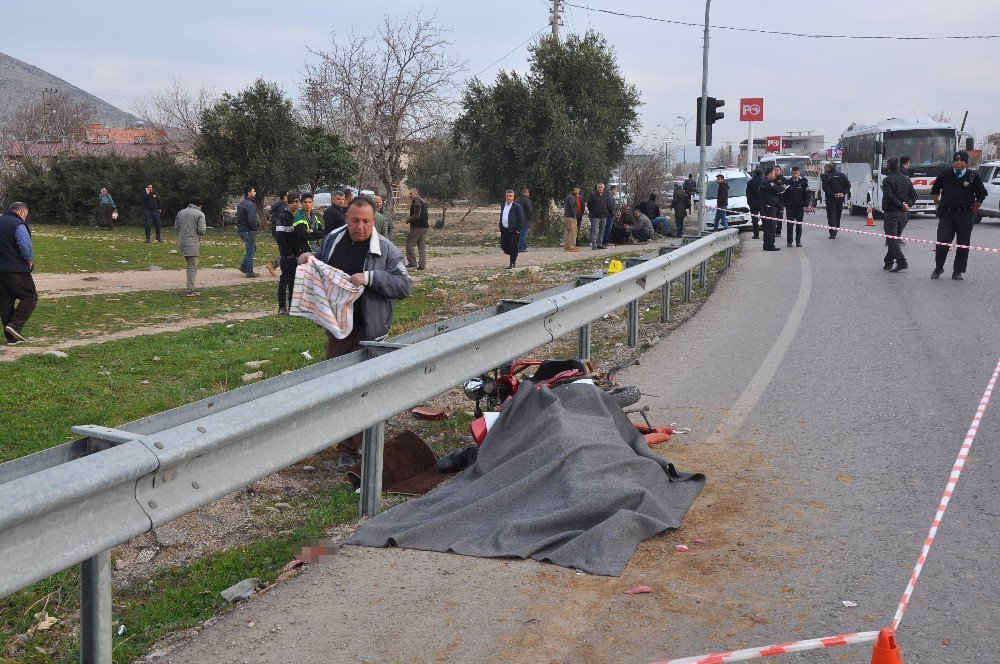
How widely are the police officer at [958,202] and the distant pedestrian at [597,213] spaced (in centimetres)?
1141

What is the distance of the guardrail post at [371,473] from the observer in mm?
5051

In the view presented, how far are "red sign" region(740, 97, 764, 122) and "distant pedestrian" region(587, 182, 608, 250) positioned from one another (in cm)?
2664

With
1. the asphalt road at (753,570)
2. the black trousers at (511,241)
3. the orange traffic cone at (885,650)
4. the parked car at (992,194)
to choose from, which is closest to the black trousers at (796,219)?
the black trousers at (511,241)

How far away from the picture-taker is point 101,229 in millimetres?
40906

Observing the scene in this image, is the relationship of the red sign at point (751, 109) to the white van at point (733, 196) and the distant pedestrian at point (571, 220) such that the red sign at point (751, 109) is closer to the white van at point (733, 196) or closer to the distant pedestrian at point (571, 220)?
the white van at point (733, 196)

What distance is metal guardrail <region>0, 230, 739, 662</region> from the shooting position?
294cm

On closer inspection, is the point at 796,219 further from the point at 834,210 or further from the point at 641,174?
the point at 641,174

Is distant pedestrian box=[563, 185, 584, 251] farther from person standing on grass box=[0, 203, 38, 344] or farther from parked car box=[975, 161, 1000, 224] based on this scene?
person standing on grass box=[0, 203, 38, 344]

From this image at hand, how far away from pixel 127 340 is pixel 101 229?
30.9 m

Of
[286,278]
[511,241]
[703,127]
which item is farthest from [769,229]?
[286,278]

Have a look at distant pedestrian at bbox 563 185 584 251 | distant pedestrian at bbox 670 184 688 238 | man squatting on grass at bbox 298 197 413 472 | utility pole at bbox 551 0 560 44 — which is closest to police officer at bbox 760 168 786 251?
distant pedestrian at bbox 563 185 584 251

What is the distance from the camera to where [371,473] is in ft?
16.6

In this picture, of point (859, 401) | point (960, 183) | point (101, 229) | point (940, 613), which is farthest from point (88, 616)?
point (101, 229)

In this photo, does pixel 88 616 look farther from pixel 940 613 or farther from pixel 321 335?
pixel 321 335
